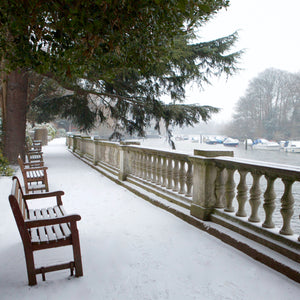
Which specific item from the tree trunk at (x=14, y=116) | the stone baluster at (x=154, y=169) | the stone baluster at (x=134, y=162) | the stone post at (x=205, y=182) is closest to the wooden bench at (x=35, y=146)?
the tree trunk at (x=14, y=116)

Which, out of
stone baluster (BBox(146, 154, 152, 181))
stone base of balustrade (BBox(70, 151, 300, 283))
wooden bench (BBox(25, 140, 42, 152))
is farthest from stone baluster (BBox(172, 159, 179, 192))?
wooden bench (BBox(25, 140, 42, 152))

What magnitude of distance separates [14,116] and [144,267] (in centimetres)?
1016

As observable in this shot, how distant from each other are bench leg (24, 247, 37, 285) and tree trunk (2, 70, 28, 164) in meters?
9.56

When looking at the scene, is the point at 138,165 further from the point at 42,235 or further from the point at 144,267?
the point at 42,235

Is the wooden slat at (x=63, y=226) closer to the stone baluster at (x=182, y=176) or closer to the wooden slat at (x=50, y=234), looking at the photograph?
the wooden slat at (x=50, y=234)

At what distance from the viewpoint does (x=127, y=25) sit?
3.60 meters

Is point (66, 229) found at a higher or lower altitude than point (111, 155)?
lower

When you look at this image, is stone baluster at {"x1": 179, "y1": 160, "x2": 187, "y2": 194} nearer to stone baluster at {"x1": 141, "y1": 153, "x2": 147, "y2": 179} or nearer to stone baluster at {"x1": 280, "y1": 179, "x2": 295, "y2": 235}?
stone baluster at {"x1": 141, "y1": 153, "x2": 147, "y2": 179}

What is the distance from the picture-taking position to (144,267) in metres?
3.19

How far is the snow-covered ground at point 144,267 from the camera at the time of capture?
269cm

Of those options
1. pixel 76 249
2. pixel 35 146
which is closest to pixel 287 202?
pixel 76 249

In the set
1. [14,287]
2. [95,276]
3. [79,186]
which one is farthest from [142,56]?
[79,186]

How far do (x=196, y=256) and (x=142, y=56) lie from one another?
9.23 ft

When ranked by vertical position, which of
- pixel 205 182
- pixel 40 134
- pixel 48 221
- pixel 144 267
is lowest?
pixel 144 267
